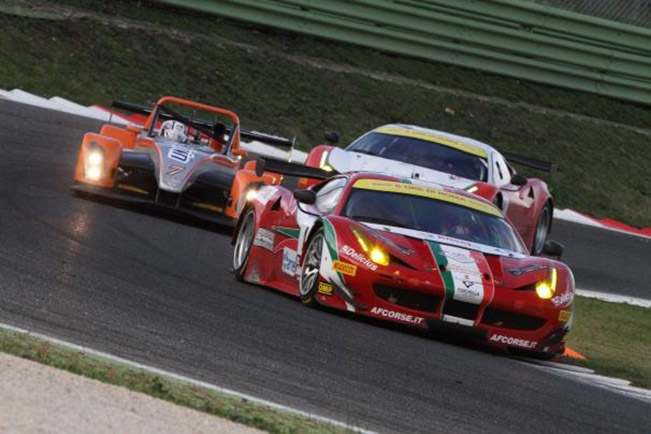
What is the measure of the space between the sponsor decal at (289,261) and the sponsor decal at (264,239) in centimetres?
27

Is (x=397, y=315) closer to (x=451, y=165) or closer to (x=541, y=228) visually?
(x=451, y=165)

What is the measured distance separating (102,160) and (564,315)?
546cm

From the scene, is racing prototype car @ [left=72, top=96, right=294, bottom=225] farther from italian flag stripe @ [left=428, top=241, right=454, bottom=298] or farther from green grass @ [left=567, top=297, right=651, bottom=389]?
italian flag stripe @ [left=428, top=241, right=454, bottom=298]

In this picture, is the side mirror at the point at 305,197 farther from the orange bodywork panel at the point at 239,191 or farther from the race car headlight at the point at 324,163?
the race car headlight at the point at 324,163

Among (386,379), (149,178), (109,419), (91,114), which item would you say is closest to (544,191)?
(149,178)

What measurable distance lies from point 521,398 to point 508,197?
A: 25.5 feet

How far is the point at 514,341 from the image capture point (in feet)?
30.2

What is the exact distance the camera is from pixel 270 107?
66.4ft

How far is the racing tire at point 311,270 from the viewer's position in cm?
946

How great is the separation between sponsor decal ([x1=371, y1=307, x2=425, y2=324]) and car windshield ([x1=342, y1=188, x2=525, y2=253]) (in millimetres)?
858

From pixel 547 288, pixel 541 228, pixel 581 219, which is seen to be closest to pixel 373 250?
pixel 547 288

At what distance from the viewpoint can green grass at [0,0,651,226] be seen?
64.6 ft

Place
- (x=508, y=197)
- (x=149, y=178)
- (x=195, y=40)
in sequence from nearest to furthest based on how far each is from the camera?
(x=149, y=178)
(x=508, y=197)
(x=195, y=40)

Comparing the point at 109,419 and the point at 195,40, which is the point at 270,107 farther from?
the point at 109,419
